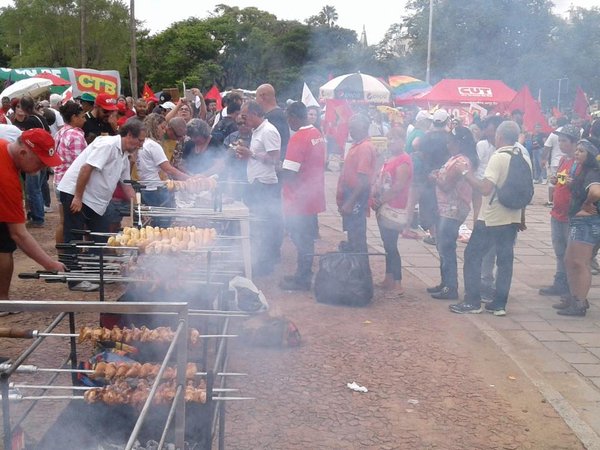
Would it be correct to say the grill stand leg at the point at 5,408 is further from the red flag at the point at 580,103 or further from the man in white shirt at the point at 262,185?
the red flag at the point at 580,103

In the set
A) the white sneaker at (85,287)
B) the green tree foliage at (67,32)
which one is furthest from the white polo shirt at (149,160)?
the green tree foliage at (67,32)

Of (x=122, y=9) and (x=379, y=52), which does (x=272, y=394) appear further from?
(x=122, y=9)

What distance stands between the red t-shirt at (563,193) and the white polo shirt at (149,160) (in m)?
4.33

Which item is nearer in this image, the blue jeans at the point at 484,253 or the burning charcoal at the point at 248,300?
the burning charcoal at the point at 248,300

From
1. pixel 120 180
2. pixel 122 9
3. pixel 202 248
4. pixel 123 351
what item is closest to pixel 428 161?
pixel 120 180

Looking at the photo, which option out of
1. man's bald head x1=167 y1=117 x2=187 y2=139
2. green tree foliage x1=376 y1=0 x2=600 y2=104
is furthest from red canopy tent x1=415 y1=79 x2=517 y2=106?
man's bald head x1=167 y1=117 x2=187 y2=139

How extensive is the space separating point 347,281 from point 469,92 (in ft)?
41.7

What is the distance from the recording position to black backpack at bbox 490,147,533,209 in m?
6.15

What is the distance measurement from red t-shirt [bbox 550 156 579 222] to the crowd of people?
13 mm

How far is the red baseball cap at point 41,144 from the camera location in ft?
15.1

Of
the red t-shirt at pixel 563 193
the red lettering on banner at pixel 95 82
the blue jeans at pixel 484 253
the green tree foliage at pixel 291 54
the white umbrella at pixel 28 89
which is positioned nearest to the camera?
the blue jeans at pixel 484 253

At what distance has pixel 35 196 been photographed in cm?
969

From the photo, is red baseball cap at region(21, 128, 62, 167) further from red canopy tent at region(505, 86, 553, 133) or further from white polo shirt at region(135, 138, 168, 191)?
red canopy tent at region(505, 86, 553, 133)

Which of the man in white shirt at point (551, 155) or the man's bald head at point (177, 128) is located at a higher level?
the man's bald head at point (177, 128)
